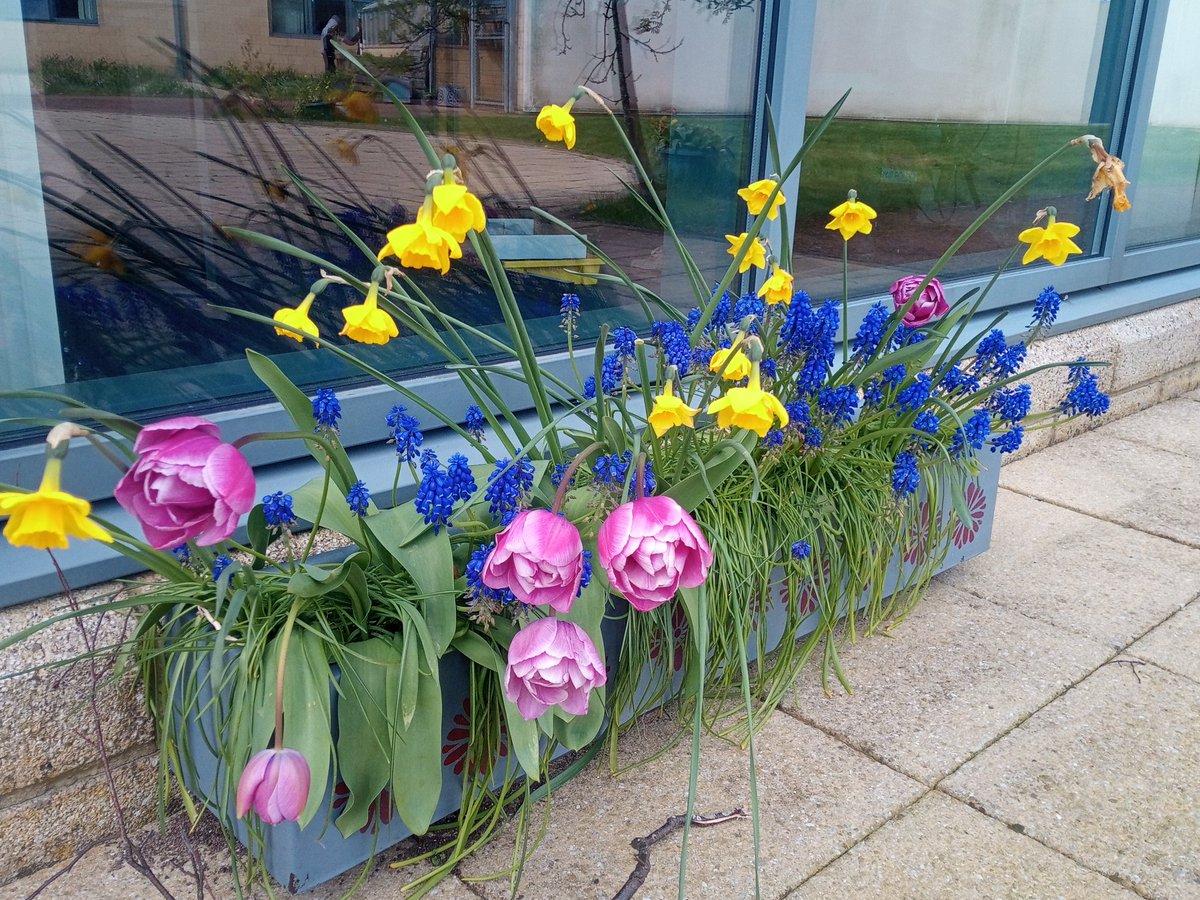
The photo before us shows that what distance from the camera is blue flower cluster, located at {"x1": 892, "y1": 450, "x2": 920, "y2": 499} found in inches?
81.8

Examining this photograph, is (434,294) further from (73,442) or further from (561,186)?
(73,442)

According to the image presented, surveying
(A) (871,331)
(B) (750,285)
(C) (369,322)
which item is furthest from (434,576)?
(B) (750,285)

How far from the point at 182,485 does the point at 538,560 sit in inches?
16.7

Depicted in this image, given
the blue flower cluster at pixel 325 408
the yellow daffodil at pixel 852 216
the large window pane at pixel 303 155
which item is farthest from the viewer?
the yellow daffodil at pixel 852 216

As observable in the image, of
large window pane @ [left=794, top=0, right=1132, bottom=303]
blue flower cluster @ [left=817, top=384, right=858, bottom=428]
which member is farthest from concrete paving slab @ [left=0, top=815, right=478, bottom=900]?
large window pane @ [left=794, top=0, right=1132, bottom=303]

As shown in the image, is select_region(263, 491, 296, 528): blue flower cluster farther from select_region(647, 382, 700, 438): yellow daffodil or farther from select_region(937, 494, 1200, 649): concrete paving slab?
select_region(937, 494, 1200, 649): concrete paving slab

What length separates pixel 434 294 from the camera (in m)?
2.41

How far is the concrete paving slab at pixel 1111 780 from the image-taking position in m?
1.75

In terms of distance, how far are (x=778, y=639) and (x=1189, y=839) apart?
79 cm

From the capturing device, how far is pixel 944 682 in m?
2.26

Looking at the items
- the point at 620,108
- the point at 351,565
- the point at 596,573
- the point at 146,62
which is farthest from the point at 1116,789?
the point at 146,62

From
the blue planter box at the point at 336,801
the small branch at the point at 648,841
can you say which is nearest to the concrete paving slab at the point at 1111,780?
the small branch at the point at 648,841

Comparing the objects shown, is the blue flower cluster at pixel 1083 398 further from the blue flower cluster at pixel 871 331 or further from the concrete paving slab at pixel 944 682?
the concrete paving slab at pixel 944 682

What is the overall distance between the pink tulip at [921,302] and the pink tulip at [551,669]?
3.91ft
